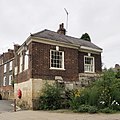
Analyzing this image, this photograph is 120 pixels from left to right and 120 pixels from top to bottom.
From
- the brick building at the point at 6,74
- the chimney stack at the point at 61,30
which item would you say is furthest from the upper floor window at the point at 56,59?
the brick building at the point at 6,74

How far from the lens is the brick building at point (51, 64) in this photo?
1939 centimetres

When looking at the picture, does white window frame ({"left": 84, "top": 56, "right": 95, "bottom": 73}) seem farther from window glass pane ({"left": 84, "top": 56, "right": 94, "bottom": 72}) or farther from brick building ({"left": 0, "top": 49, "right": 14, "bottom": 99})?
brick building ({"left": 0, "top": 49, "right": 14, "bottom": 99})

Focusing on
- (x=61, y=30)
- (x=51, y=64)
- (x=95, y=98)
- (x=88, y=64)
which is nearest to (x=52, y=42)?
(x=51, y=64)

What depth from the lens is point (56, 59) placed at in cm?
2084

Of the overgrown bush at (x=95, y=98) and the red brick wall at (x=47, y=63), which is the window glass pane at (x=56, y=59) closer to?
the red brick wall at (x=47, y=63)

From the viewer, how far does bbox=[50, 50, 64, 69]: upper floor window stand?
20.6 meters

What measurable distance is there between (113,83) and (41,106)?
591 centimetres

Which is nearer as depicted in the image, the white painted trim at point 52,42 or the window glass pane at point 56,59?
the white painted trim at point 52,42

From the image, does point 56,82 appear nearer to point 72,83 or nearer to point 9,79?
point 72,83

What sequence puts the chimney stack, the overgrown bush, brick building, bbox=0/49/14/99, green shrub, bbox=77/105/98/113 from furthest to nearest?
brick building, bbox=0/49/14/99
the chimney stack
the overgrown bush
green shrub, bbox=77/105/98/113

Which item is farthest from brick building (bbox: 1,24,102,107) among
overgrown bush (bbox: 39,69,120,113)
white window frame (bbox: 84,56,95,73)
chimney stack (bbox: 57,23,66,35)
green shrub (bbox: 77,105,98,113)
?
green shrub (bbox: 77,105,98,113)

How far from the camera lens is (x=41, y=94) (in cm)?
1900

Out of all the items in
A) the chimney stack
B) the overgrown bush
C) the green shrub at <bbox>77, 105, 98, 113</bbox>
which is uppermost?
the chimney stack

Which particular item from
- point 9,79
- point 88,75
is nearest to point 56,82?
point 88,75
